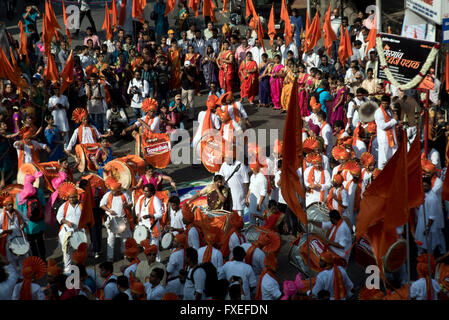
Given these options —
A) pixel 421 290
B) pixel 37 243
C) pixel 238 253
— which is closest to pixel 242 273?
pixel 238 253

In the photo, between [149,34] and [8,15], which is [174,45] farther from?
[8,15]

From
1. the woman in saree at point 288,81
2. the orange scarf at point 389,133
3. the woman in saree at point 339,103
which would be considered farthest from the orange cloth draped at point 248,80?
the orange scarf at point 389,133

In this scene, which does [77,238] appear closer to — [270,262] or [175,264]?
[175,264]

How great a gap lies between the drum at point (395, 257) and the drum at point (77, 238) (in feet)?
14.8

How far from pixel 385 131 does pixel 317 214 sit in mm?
3384

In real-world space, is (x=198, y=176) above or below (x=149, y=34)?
below

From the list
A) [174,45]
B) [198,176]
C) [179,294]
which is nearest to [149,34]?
[174,45]

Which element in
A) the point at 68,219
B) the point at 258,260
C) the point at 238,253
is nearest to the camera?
the point at 238,253

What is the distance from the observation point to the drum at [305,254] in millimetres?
10902

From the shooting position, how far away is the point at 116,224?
12.8 metres

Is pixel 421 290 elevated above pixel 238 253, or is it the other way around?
pixel 238 253

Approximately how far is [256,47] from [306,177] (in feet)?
23.8

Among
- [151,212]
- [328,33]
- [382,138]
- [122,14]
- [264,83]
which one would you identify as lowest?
[151,212]

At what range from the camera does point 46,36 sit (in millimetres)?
19000
